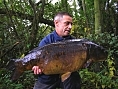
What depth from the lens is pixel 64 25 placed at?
3816 mm

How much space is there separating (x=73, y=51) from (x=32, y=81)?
3410mm

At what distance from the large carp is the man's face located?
0.74ft

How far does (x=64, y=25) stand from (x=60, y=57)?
46cm

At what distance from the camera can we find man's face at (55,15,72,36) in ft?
12.5

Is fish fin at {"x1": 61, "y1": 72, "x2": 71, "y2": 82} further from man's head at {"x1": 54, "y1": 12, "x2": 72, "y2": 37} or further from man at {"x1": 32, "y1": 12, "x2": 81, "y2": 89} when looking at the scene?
man's head at {"x1": 54, "y1": 12, "x2": 72, "y2": 37}

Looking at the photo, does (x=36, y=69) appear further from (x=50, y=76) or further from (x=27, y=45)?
(x=27, y=45)

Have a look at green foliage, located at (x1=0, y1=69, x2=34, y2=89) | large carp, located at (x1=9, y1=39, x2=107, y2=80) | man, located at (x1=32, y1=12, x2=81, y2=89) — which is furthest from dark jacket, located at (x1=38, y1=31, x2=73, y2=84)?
green foliage, located at (x1=0, y1=69, x2=34, y2=89)

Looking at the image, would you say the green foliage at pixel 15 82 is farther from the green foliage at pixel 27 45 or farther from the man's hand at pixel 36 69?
the man's hand at pixel 36 69

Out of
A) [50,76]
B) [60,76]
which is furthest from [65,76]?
[50,76]

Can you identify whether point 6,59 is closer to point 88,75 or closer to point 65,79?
point 88,75

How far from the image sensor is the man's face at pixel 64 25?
12.5ft

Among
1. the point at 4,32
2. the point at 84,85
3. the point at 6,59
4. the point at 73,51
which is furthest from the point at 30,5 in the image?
the point at 73,51

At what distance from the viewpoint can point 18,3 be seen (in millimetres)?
7520

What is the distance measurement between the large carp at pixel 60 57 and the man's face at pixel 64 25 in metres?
0.23
